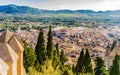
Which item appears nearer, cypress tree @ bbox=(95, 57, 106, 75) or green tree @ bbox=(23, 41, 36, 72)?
green tree @ bbox=(23, 41, 36, 72)

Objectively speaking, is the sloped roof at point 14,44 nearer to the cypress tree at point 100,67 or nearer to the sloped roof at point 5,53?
the sloped roof at point 5,53

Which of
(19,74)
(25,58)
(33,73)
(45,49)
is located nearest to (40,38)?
(45,49)

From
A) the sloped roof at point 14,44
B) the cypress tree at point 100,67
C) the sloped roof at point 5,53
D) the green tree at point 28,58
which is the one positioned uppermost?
the sloped roof at point 5,53

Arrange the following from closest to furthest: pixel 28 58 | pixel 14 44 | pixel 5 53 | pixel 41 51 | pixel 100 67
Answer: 1. pixel 5 53
2. pixel 14 44
3. pixel 28 58
4. pixel 41 51
5. pixel 100 67

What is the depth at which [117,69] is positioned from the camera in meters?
65.2

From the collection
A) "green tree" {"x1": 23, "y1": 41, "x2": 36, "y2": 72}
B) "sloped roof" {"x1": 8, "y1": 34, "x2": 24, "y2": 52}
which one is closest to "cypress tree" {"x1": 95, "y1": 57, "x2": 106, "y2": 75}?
"green tree" {"x1": 23, "y1": 41, "x2": 36, "y2": 72}

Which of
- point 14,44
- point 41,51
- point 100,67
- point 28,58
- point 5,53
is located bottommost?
point 100,67

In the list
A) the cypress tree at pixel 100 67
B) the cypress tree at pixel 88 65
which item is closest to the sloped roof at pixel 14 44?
the cypress tree at pixel 88 65

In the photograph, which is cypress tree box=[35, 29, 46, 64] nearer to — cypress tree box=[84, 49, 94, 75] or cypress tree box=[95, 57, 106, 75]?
cypress tree box=[84, 49, 94, 75]

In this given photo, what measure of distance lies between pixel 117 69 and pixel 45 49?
1436 centimetres

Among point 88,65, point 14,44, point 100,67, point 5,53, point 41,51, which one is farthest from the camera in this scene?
point 100,67

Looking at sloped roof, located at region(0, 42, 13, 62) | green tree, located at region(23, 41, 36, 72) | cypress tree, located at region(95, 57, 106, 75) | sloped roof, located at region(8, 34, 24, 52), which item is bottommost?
cypress tree, located at region(95, 57, 106, 75)

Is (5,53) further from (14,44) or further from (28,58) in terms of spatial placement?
(28,58)

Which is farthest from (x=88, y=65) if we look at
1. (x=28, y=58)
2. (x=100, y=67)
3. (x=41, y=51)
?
(x=28, y=58)
